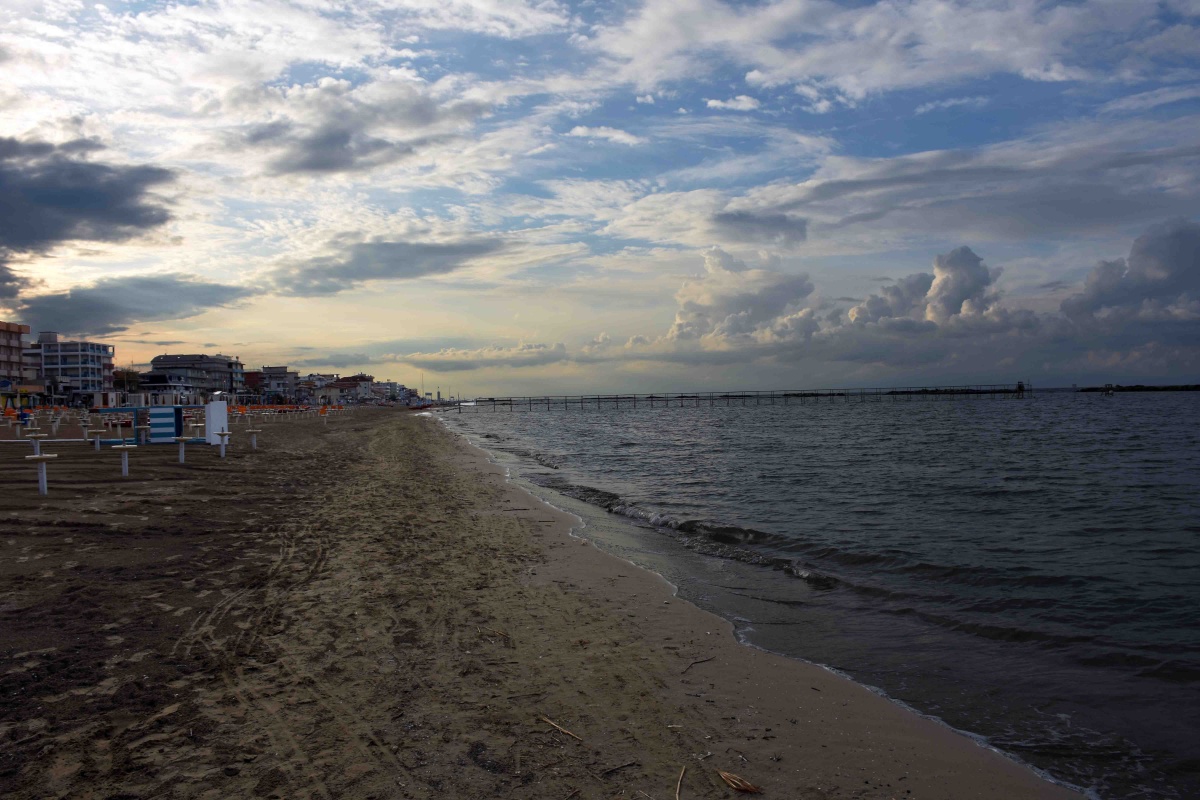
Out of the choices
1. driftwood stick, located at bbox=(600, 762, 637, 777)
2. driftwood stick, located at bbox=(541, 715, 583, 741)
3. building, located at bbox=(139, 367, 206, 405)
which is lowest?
driftwood stick, located at bbox=(541, 715, 583, 741)

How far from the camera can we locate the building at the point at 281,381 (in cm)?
14638

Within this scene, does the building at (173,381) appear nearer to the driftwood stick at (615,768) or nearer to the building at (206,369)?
the building at (206,369)

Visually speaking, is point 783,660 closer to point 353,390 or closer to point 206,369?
point 206,369

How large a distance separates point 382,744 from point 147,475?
11.2 metres

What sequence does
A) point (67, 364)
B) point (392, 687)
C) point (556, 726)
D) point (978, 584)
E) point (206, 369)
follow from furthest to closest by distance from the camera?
point (206, 369) → point (67, 364) → point (978, 584) → point (392, 687) → point (556, 726)

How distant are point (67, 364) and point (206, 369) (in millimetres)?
26657

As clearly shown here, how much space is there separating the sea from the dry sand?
61 cm

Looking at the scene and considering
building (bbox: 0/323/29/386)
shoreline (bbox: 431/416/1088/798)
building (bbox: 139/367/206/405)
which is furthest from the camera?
building (bbox: 139/367/206/405)

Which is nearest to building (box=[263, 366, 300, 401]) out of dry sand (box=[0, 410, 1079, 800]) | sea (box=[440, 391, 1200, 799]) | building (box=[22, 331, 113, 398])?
building (box=[22, 331, 113, 398])

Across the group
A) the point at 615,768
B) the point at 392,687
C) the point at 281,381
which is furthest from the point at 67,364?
the point at 615,768

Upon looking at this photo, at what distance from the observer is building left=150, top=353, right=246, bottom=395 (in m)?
113

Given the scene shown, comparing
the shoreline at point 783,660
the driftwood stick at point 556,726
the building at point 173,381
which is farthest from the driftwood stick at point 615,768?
the building at point 173,381

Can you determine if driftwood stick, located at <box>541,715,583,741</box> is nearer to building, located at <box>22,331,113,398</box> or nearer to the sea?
the sea

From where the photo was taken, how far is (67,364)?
305 feet
